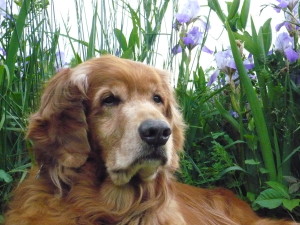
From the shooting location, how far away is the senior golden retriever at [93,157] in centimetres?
316

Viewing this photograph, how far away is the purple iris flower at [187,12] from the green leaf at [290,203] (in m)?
1.45

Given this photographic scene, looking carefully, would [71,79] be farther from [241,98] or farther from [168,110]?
[241,98]

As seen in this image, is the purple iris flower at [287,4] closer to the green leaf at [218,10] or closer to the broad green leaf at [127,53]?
the green leaf at [218,10]

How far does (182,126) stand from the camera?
376 centimetres

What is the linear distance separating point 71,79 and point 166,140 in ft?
2.12

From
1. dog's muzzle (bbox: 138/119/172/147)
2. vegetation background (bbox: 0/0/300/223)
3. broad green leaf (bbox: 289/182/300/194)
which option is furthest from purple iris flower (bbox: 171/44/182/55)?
dog's muzzle (bbox: 138/119/172/147)

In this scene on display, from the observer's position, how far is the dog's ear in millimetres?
3199

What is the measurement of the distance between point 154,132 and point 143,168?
0.79ft

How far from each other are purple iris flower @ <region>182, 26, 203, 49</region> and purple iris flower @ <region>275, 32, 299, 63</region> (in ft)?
1.82

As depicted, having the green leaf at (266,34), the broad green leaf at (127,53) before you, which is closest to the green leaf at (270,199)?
the green leaf at (266,34)

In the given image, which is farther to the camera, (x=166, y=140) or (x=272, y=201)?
(x=272, y=201)

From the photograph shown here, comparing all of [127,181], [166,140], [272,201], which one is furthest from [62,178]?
[272,201]

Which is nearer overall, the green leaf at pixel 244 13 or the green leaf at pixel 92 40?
the green leaf at pixel 92 40

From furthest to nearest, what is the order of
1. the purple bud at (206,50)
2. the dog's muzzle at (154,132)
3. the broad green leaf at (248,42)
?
the purple bud at (206,50) → the broad green leaf at (248,42) → the dog's muzzle at (154,132)
